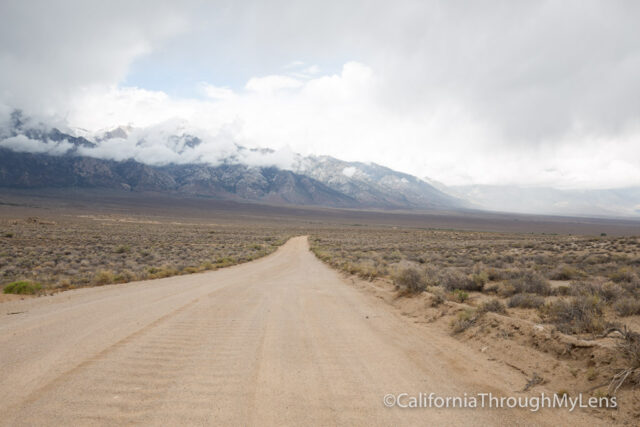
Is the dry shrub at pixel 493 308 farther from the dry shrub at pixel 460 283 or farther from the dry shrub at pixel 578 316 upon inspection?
the dry shrub at pixel 460 283

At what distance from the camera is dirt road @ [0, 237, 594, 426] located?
3879mm

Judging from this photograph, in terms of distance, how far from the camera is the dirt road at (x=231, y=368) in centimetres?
388

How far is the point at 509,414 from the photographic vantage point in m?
4.09

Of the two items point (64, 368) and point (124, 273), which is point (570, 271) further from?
point (124, 273)

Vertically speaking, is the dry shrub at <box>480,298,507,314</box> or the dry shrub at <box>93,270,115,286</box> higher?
the dry shrub at <box>480,298,507,314</box>

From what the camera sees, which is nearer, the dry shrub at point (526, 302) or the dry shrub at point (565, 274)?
the dry shrub at point (526, 302)

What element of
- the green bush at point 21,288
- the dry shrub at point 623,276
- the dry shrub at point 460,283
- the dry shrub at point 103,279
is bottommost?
the dry shrub at point 103,279

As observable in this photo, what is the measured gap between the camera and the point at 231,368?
507cm

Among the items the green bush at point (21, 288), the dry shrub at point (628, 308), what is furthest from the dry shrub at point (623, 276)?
the green bush at point (21, 288)

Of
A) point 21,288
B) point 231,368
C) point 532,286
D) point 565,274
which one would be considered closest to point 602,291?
point 532,286

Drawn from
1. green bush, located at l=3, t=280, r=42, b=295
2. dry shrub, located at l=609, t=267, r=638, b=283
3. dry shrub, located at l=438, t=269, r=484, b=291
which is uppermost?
dry shrub, located at l=609, t=267, r=638, b=283

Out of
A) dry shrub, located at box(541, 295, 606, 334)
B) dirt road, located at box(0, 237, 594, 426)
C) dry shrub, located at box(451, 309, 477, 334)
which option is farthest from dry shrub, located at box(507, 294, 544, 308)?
dirt road, located at box(0, 237, 594, 426)

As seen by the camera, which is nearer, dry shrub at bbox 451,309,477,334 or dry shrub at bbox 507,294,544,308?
dry shrub at bbox 451,309,477,334

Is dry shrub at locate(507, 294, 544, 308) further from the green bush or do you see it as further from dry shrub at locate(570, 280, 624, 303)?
the green bush
